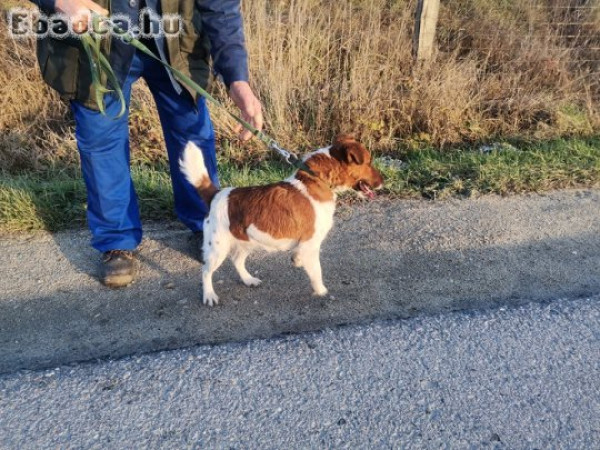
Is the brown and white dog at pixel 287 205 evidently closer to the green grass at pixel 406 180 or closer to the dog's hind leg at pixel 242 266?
the dog's hind leg at pixel 242 266

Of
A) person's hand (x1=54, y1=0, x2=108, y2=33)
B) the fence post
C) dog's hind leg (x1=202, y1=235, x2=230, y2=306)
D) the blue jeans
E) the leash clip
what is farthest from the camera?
the fence post

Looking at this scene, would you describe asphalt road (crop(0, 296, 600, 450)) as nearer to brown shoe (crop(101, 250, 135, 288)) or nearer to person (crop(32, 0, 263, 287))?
brown shoe (crop(101, 250, 135, 288))

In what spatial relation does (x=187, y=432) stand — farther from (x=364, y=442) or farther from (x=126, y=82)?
(x=126, y=82)

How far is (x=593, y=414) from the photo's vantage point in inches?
83.6

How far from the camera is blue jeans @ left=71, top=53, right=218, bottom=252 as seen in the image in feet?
10.0

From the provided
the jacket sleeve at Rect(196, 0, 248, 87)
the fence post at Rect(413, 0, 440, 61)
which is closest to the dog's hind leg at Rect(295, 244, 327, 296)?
the jacket sleeve at Rect(196, 0, 248, 87)

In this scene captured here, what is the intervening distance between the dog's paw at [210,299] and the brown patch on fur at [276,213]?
0.45 meters

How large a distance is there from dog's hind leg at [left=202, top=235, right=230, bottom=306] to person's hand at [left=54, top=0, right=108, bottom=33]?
131 cm

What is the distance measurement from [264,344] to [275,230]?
25.5 inches

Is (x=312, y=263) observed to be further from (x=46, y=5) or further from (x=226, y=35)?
(x=46, y=5)

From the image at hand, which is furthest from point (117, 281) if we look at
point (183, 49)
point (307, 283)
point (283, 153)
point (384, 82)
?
point (384, 82)

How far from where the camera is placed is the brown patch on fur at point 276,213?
9.25ft

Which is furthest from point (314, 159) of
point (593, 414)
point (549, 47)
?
point (549, 47)

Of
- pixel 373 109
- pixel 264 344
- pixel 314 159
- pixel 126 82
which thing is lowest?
pixel 264 344
